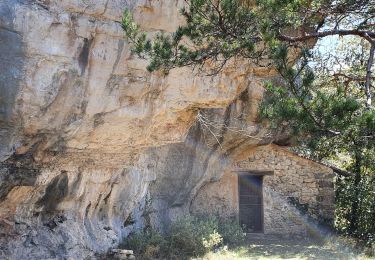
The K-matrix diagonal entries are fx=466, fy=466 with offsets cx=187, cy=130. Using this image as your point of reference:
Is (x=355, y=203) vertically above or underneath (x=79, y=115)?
underneath

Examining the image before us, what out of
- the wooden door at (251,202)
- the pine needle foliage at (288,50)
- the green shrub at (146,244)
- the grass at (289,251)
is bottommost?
the grass at (289,251)

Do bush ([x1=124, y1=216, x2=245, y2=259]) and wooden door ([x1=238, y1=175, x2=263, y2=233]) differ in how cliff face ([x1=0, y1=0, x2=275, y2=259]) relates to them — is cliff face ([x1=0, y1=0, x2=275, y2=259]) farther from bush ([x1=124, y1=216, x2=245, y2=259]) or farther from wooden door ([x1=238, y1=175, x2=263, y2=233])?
wooden door ([x1=238, y1=175, x2=263, y2=233])

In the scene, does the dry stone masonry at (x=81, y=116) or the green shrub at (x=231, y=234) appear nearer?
the dry stone masonry at (x=81, y=116)

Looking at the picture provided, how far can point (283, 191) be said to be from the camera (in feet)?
38.7

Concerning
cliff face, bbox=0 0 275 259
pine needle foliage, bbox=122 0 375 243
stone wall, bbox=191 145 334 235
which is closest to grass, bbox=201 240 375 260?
stone wall, bbox=191 145 334 235

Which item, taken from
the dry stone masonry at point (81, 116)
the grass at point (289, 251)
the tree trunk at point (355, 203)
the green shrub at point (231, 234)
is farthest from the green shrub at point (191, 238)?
the tree trunk at point (355, 203)

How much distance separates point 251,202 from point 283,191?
4.26 ft

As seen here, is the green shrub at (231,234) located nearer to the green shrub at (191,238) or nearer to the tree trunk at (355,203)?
the green shrub at (191,238)

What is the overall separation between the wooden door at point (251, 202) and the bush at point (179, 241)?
7.92 ft

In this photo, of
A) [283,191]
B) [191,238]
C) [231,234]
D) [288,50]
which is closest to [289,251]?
[231,234]

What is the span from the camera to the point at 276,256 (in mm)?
9445

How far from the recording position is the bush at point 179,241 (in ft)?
27.1

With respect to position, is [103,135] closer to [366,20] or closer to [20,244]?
[20,244]

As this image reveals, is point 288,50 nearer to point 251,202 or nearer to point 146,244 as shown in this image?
point 146,244
